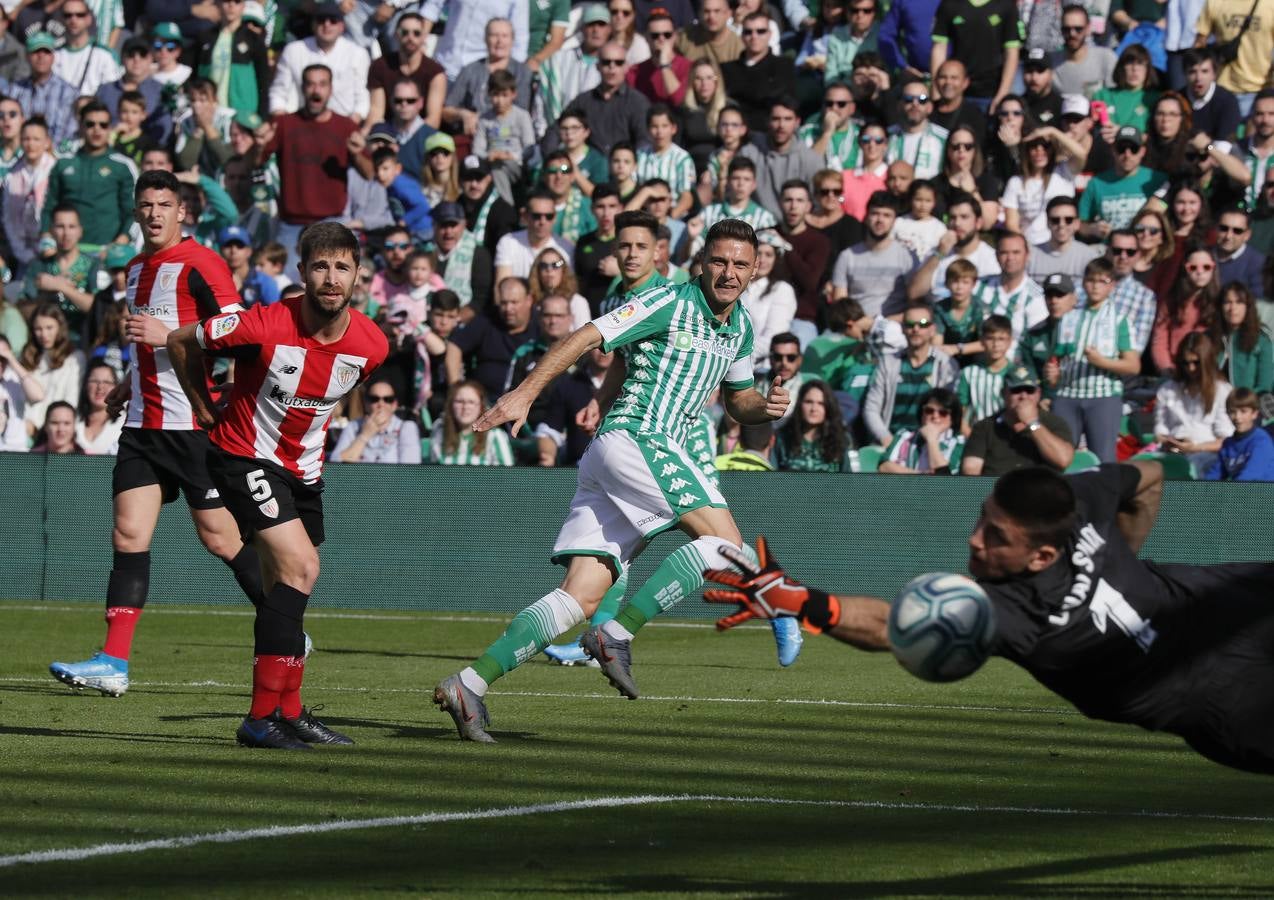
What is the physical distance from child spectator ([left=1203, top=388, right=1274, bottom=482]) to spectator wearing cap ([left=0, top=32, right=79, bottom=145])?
13.0 meters

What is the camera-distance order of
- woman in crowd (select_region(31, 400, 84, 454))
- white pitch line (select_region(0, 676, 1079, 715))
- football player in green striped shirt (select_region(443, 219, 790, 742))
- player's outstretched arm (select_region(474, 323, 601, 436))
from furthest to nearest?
woman in crowd (select_region(31, 400, 84, 454)) → white pitch line (select_region(0, 676, 1079, 715)) → football player in green striped shirt (select_region(443, 219, 790, 742)) → player's outstretched arm (select_region(474, 323, 601, 436))

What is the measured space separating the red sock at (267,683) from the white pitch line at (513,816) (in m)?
1.86

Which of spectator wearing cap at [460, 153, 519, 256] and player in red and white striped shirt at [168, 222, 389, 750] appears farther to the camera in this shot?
spectator wearing cap at [460, 153, 519, 256]

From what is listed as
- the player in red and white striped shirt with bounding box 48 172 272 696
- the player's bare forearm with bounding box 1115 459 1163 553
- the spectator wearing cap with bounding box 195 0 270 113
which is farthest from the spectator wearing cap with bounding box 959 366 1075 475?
the spectator wearing cap with bounding box 195 0 270 113

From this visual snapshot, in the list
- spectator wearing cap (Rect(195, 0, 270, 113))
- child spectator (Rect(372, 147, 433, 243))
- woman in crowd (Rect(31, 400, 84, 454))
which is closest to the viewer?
woman in crowd (Rect(31, 400, 84, 454))

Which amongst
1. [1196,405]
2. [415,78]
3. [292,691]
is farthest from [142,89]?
[292,691]

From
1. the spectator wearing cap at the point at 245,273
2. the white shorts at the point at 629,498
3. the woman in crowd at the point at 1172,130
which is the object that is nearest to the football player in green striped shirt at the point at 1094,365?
the woman in crowd at the point at 1172,130

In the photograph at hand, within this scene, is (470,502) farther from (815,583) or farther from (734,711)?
(734,711)

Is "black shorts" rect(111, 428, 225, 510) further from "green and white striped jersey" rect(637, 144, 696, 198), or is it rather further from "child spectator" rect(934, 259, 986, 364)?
"green and white striped jersey" rect(637, 144, 696, 198)

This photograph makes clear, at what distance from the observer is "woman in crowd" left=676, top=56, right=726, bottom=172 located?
827 inches

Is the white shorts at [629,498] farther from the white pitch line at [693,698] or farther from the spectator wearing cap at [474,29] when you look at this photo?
the spectator wearing cap at [474,29]

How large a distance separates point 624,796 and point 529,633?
5.74ft

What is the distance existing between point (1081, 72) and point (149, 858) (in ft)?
54.2

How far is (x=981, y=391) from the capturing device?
17703mm
